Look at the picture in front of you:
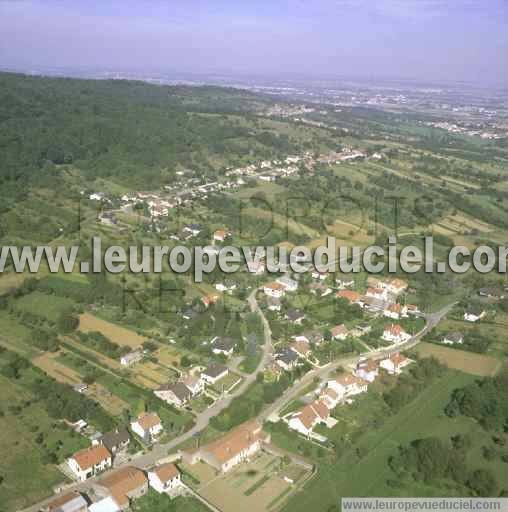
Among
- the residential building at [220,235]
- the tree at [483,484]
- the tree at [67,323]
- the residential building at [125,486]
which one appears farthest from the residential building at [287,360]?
the residential building at [220,235]

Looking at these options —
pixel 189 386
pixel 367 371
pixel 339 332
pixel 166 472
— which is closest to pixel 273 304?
pixel 339 332

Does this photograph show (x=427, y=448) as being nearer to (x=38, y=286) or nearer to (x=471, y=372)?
(x=471, y=372)

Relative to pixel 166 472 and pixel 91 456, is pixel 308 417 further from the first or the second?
pixel 91 456

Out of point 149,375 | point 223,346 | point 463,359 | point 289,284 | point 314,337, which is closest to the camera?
point 149,375

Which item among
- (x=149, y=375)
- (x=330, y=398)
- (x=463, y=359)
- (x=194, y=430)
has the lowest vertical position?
(x=194, y=430)

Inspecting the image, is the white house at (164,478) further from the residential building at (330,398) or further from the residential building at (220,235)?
the residential building at (220,235)

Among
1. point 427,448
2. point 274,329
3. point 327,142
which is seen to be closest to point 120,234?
point 274,329

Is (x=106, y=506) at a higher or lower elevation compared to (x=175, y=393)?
lower

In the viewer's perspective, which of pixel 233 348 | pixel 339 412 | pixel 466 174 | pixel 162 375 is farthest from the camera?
pixel 466 174
